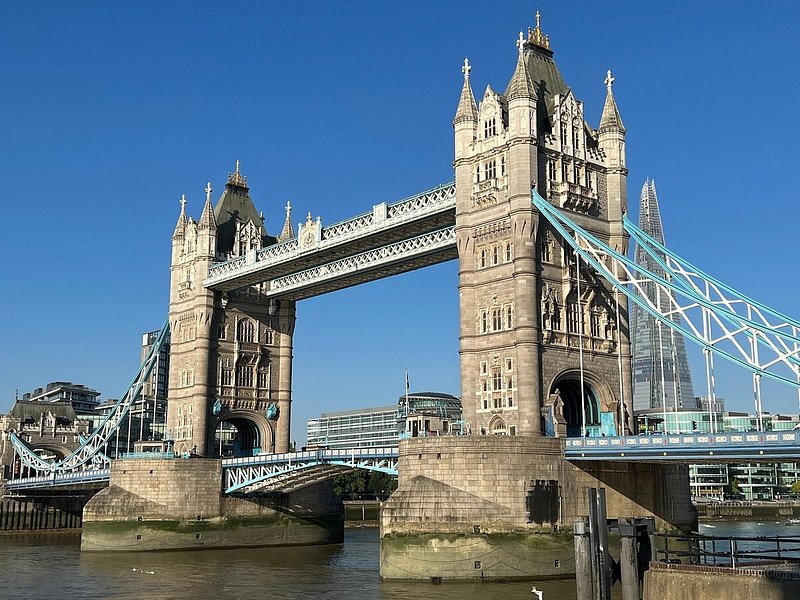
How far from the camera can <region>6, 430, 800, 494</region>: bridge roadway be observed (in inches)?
1500

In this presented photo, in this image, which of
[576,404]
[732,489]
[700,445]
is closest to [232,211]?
[576,404]

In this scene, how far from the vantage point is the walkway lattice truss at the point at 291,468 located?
55.5m

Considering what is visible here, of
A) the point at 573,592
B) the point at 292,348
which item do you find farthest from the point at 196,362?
the point at 573,592

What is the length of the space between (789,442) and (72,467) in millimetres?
65103

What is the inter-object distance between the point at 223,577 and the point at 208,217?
33.6m

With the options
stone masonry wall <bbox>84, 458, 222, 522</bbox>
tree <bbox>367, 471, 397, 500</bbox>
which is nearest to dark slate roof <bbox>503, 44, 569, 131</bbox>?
stone masonry wall <bbox>84, 458, 222, 522</bbox>

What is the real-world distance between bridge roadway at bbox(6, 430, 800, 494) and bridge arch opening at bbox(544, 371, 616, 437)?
77.3 inches

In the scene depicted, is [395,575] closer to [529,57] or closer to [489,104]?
[489,104]

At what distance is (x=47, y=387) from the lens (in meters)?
159

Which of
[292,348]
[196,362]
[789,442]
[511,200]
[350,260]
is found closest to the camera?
[789,442]

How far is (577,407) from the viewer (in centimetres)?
5331

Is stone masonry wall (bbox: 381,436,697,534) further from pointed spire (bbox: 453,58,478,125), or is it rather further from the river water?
pointed spire (bbox: 453,58,478,125)

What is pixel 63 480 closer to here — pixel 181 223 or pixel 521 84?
pixel 181 223

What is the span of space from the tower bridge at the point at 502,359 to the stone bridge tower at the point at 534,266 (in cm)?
10
